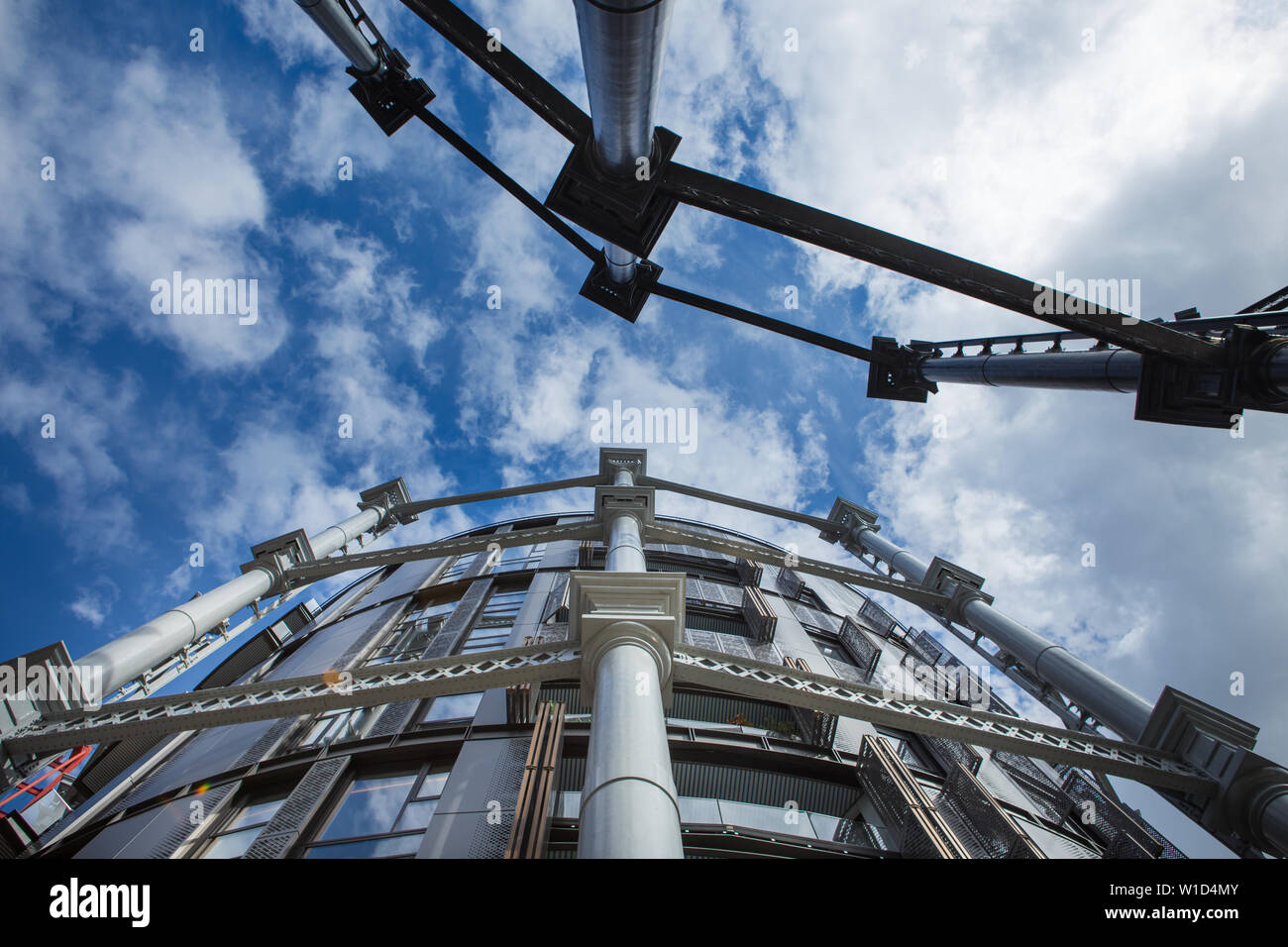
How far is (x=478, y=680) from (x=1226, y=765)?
9844mm

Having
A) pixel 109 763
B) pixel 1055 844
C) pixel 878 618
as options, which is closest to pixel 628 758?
pixel 1055 844

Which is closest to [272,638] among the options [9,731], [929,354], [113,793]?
[113,793]

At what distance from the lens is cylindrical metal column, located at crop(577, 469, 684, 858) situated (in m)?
4.39

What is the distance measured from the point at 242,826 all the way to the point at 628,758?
8.08 m

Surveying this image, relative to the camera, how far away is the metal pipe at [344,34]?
10.7 m

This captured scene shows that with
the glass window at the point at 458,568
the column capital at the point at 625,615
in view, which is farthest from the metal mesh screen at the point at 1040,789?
the glass window at the point at 458,568

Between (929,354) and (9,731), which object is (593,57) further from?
(929,354)

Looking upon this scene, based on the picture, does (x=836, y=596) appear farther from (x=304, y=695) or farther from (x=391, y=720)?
(x=304, y=695)

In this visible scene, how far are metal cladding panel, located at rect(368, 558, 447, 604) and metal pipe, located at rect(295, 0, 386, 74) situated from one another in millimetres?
12637

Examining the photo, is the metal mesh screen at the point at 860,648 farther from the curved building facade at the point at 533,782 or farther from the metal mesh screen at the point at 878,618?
the metal mesh screen at the point at 878,618

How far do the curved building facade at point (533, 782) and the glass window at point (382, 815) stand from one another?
27 mm

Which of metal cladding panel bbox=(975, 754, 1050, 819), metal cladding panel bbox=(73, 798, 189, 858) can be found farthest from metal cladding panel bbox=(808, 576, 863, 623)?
metal cladding panel bbox=(73, 798, 189, 858)

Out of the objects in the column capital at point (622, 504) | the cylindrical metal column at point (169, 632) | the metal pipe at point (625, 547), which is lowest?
the cylindrical metal column at point (169, 632)

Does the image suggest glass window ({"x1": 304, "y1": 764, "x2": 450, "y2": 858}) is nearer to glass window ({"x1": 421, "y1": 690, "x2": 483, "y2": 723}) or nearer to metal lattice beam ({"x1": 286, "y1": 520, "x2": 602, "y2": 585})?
glass window ({"x1": 421, "y1": 690, "x2": 483, "y2": 723})
